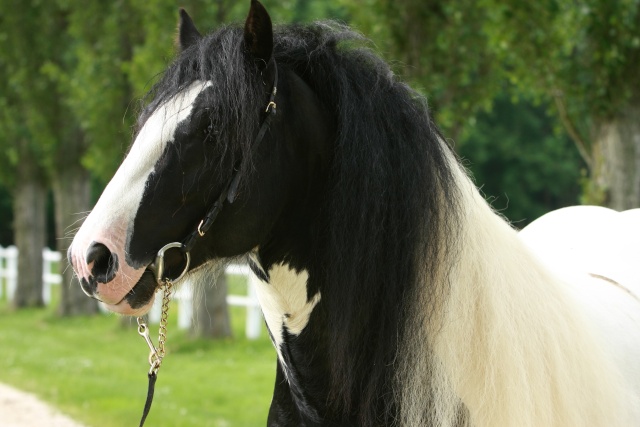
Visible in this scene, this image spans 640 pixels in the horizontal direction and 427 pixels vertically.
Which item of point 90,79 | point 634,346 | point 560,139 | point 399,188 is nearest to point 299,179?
point 399,188

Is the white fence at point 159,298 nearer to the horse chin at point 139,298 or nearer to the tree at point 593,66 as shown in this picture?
the horse chin at point 139,298

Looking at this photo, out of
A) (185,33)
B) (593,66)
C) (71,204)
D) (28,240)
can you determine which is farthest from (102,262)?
(28,240)

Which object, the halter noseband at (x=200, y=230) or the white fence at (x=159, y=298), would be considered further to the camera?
the white fence at (x=159, y=298)

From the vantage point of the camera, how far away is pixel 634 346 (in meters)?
2.78

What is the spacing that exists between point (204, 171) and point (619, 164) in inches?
244

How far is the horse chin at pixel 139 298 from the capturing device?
222 cm

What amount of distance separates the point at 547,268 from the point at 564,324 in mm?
210

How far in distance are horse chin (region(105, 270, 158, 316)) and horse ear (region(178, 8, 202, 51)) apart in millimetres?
839

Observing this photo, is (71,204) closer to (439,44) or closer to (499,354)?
(439,44)

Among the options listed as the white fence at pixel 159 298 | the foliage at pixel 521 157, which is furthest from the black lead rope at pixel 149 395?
the foliage at pixel 521 157

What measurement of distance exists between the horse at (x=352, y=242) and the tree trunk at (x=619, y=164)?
5.47 metres

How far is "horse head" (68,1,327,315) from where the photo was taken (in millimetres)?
2197

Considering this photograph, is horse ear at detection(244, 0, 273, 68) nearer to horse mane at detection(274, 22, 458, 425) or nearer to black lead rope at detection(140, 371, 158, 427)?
horse mane at detection(274, 22, 458, 425)

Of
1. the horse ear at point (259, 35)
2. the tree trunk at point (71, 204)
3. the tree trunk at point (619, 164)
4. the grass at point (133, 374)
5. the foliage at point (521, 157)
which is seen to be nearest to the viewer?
the horse ear at point (259, 35)
